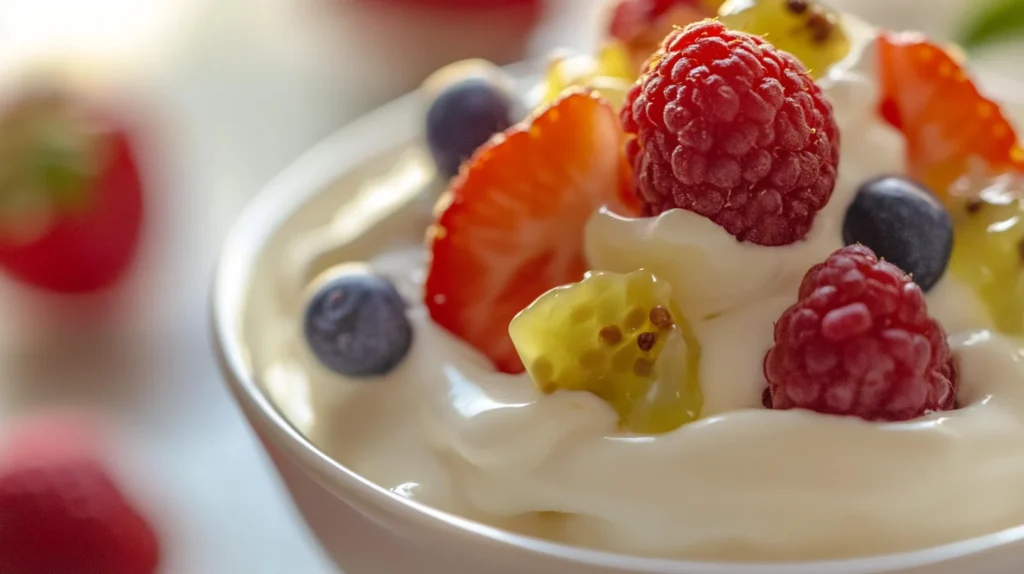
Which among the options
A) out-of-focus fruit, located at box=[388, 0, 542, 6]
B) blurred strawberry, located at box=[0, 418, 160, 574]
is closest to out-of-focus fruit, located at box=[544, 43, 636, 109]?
blurred strawberry, located at box=[0, 418, 160, 574]

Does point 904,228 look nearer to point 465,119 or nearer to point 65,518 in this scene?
point 465,119

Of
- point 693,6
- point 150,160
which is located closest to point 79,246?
point 150,160

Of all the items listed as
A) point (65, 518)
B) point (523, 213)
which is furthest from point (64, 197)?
point (523, 213)

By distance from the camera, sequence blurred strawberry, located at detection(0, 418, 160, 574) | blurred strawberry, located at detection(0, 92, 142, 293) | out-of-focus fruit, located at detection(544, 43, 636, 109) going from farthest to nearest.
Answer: blurred strawberry, located at detection(0, 92, 142, 293)
blurred strawberry, located at detection(0, 418, 160, 574)
out-of-focus fruit, located at detection(544, 43, 636, 109)

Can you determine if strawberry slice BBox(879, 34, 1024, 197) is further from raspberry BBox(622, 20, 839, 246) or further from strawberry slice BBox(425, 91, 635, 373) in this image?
strawberry slice BBox(425, 91, 635, 373)

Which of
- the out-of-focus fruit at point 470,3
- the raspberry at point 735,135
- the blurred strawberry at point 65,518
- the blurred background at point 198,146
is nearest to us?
the raspberry at point 735,135

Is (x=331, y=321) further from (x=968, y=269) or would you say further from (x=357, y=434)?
(x=968, y=269)

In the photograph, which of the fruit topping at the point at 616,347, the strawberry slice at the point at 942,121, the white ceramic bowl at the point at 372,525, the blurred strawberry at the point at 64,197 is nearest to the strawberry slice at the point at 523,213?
the fruit topping at the point at 616,347

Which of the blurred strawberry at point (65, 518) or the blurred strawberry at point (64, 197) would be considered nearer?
the blurred strawberry at point (65, 518)

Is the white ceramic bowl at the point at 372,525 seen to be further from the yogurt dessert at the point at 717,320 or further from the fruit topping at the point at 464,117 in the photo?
the fruit topping at the point at 464,117

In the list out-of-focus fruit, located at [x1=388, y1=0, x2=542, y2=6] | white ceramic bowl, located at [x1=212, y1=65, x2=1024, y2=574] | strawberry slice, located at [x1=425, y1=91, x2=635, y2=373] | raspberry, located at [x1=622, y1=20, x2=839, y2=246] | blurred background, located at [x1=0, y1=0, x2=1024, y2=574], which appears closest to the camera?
white ceramic bowl, located at [x1=212, y1=65, x2=1024, y2=574]
